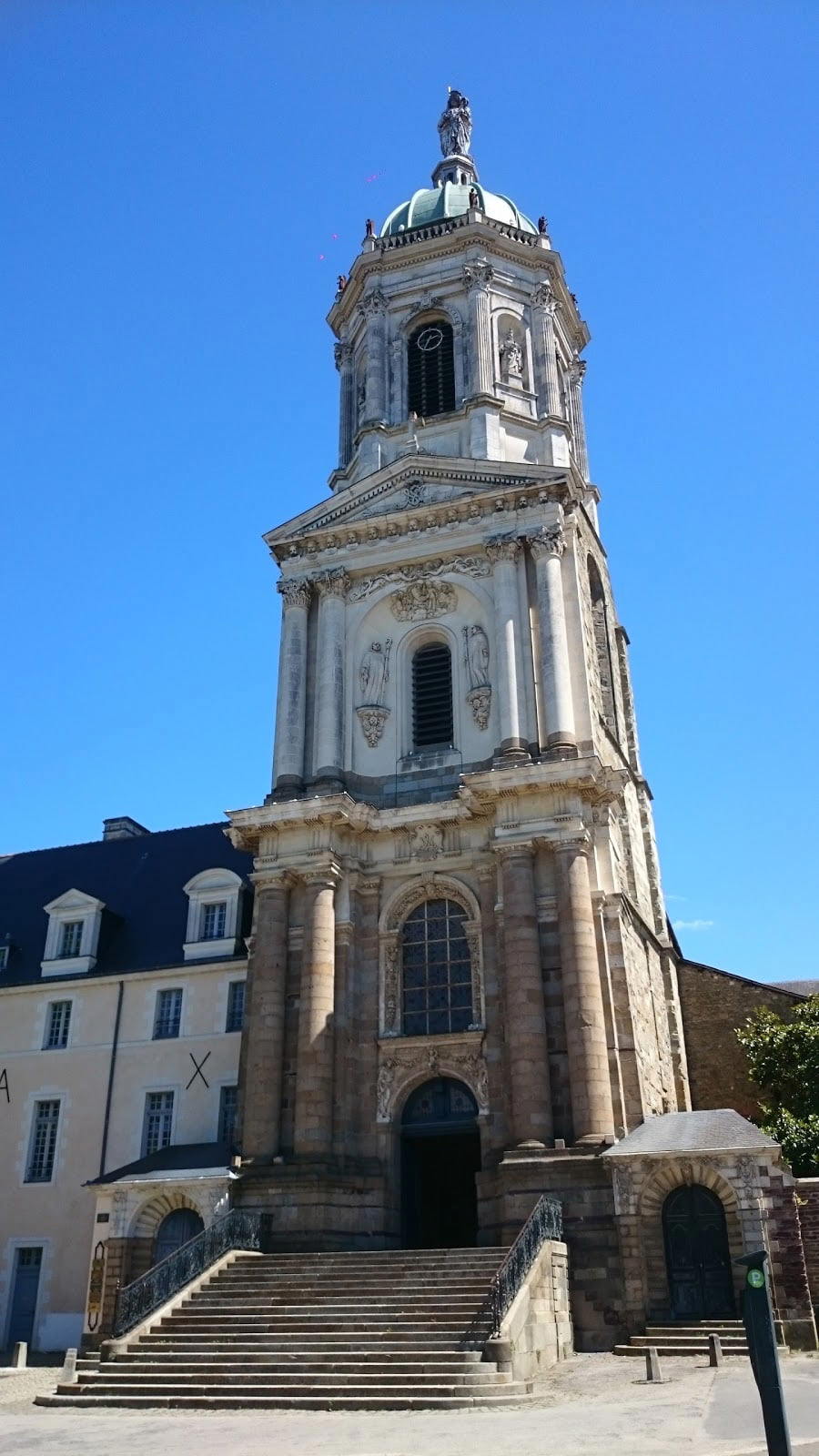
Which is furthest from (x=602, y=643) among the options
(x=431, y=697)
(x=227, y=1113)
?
(x=227, y=1113)

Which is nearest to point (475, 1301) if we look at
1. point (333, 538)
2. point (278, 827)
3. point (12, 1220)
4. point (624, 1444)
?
point (624, 1444)

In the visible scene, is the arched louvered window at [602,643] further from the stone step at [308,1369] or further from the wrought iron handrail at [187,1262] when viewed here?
the stone step at [308,1369]

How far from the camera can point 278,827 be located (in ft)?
102

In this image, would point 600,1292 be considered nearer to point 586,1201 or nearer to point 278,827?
point 586,1201

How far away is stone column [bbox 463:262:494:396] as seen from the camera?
3828 cm

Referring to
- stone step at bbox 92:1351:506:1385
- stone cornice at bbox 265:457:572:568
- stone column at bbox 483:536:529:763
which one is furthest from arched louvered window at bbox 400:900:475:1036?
stone cornice at bbox 265:457:572:568

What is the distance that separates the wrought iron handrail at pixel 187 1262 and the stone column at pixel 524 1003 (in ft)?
20.1

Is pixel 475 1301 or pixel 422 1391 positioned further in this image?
pixel 475 1301

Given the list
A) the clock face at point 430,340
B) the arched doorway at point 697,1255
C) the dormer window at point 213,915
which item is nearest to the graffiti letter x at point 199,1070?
the dormer window at point 213,915

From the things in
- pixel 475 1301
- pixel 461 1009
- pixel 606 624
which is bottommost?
pixel 475 1301

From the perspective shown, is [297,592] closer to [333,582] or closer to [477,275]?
[333,582]

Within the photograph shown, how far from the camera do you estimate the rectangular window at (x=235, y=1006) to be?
33.8m

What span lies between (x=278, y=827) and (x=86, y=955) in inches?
387

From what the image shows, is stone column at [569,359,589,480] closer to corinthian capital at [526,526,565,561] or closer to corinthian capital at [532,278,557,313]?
corinthian capital at [532,278,557,313]
